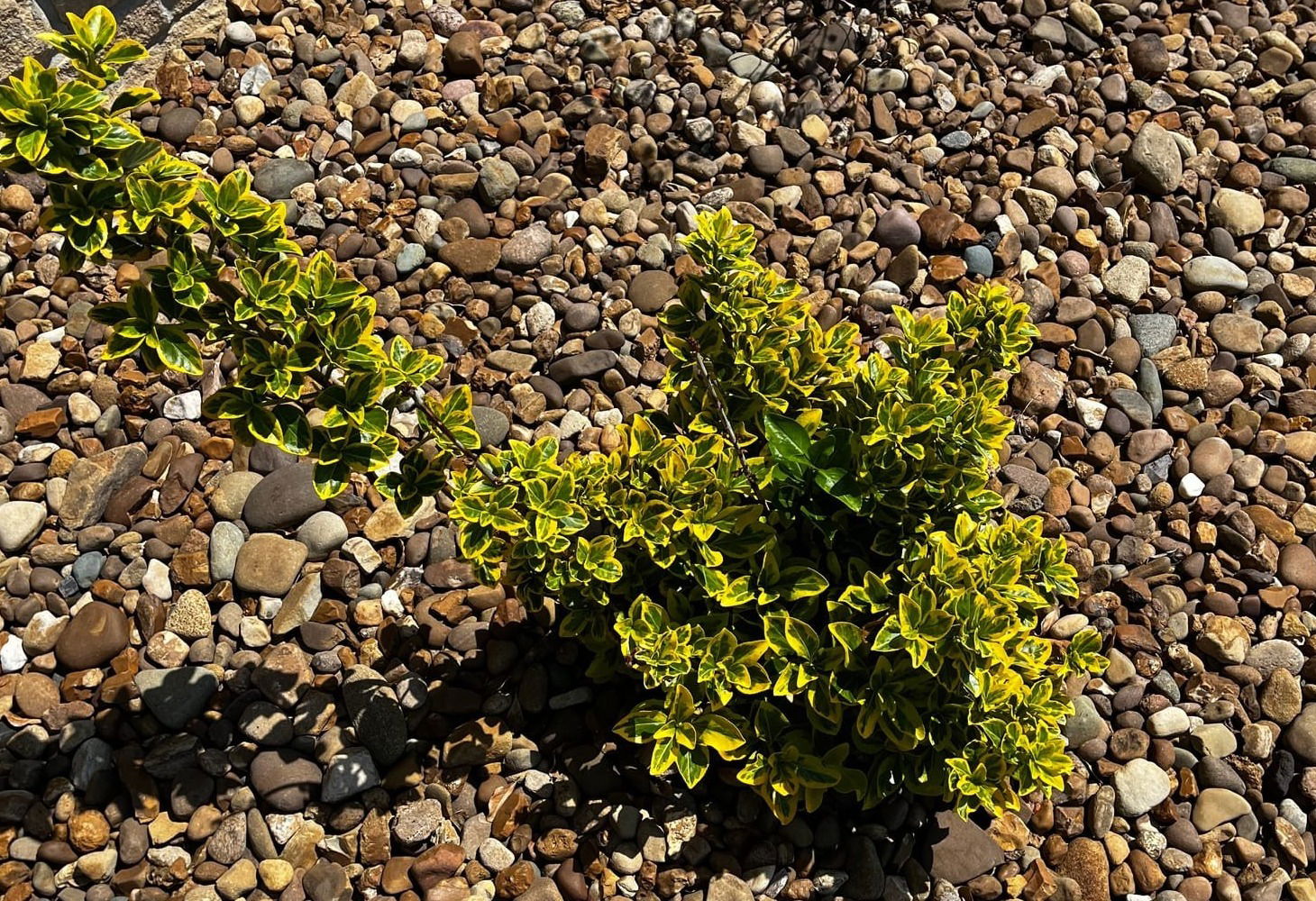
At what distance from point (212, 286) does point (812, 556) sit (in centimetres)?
133

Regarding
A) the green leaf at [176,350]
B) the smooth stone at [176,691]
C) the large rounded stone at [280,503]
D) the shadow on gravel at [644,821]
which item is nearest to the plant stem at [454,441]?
the green leaf at [176,350]

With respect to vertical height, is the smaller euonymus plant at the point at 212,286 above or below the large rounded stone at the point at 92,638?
above

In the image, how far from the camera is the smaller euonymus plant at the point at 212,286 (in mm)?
1864

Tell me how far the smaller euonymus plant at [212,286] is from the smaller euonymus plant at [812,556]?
244 millimetres

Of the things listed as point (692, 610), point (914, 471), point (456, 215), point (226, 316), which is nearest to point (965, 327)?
point (914, 471)

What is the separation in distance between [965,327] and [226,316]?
1441 mm

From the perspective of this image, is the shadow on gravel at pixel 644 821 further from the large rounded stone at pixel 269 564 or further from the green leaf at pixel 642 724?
the large rounded stone at pixel 269 564

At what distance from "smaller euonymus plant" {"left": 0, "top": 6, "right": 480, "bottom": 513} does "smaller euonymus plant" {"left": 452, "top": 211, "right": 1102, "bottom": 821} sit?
0.80ft

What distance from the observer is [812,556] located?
8.17 ft

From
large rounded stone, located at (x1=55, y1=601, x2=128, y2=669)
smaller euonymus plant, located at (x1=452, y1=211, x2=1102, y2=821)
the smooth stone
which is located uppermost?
smaller euonymus plant, located at (x1=452, y1=211, x2=1102, y2=821)

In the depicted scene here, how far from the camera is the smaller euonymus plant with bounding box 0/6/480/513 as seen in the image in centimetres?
186

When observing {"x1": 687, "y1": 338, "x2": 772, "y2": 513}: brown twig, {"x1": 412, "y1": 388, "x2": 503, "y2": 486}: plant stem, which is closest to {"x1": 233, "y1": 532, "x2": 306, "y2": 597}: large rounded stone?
{"x1": 412, "y1": 388, "x2": 503, "y2": 486}: plant stem

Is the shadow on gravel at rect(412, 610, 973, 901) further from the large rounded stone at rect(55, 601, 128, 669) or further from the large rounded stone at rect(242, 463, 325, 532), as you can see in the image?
the large rounded stone at rect(55, 601, 128, 669)

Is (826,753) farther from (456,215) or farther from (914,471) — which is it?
(456,215)
